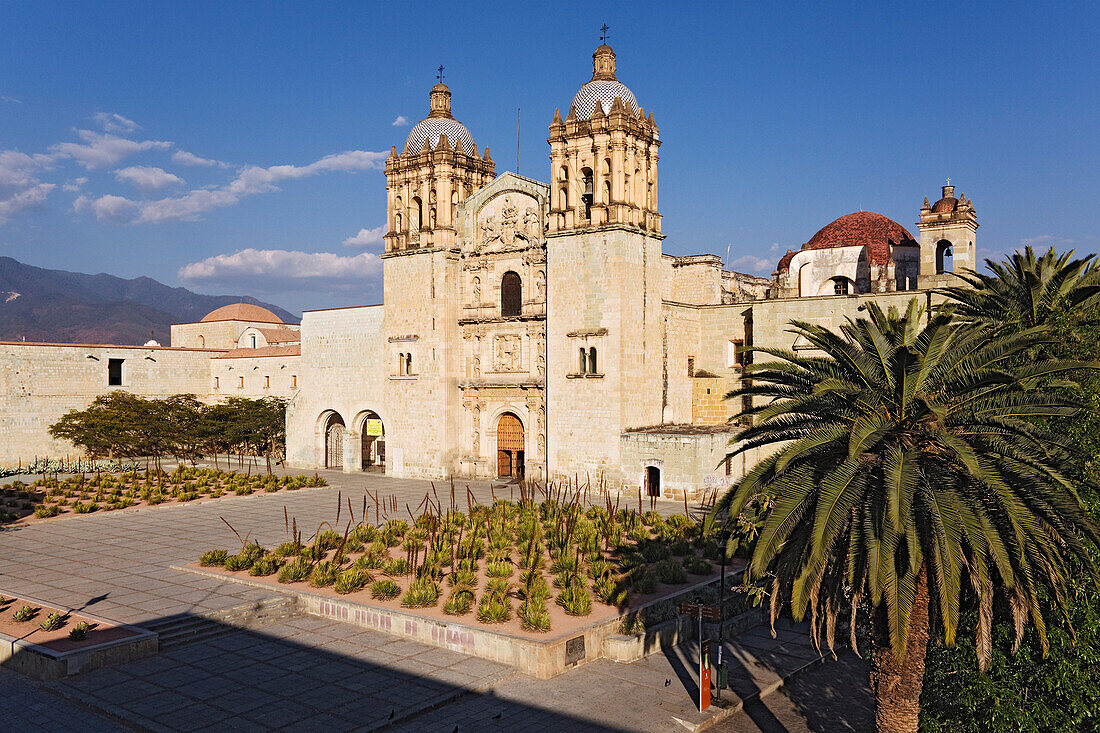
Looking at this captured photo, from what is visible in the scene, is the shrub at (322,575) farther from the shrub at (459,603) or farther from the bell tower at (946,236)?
the bell tower at (946,236)

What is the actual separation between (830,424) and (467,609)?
8.65 metres

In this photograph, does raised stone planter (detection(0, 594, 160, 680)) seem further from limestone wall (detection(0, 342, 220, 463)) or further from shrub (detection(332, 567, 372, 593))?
limestone wall (detection(0, 342, 220, 463))

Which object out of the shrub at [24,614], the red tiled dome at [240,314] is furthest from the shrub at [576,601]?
the red tiled dome at [240,314]

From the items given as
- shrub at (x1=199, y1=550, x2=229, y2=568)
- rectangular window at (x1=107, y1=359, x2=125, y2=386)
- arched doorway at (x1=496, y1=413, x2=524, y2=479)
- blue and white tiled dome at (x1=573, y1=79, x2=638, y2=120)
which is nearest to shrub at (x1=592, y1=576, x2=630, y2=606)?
shrub at (x1=199, y1=550, x2=229, y2=568)

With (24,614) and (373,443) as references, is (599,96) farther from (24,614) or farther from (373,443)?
(24,614)

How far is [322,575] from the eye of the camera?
17.8m

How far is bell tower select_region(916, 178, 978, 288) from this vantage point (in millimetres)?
31641

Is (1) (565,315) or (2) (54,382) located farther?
(2) (54,382)

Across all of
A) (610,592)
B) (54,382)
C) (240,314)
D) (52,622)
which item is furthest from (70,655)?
(240,314)

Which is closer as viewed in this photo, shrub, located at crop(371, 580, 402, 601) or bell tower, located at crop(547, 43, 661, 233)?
shrub, located at crop(371, 580, 402, 601)

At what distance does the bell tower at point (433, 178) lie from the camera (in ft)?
117

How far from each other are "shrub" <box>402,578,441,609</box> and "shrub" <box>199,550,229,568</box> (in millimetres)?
5484

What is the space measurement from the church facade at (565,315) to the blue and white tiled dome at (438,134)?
0.10 meters

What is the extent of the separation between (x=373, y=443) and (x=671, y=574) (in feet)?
87.8
